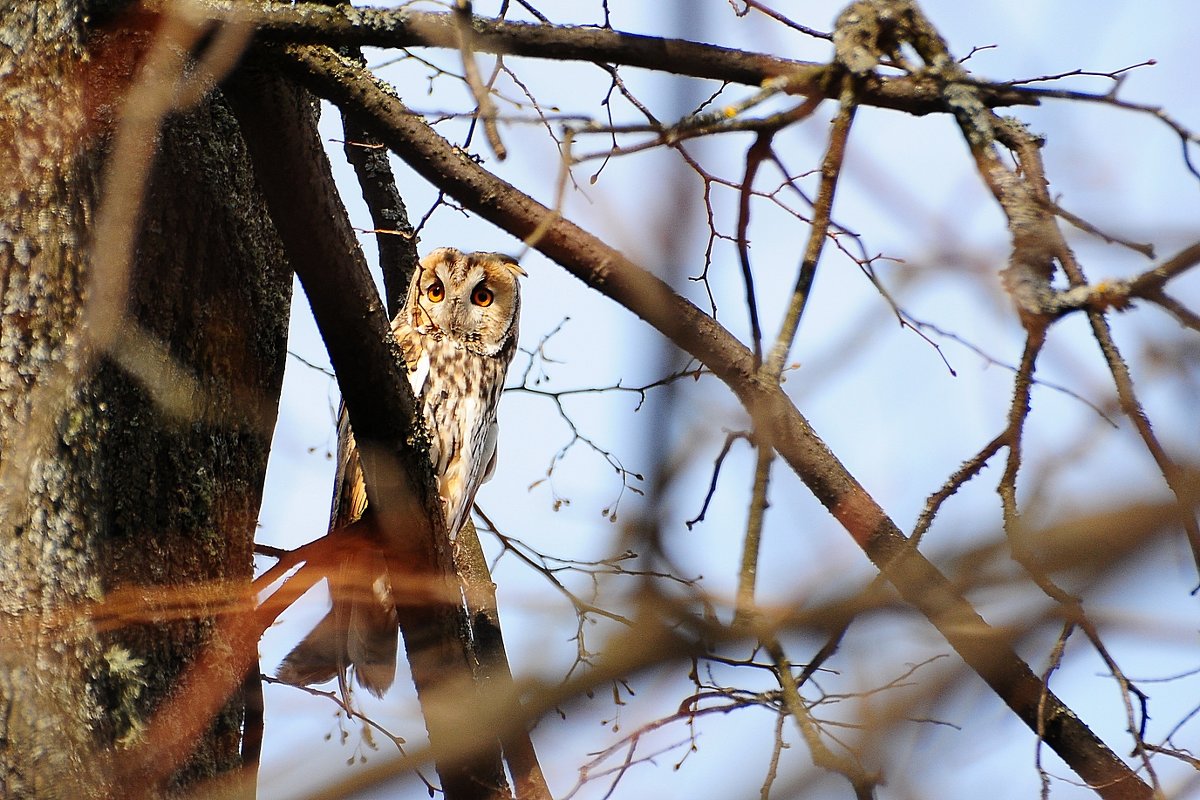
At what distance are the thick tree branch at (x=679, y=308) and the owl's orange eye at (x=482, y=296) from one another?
2059mm

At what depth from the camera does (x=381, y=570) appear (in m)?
2.60

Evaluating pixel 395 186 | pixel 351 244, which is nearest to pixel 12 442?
pixel 351 244

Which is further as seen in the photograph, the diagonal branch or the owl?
the owl

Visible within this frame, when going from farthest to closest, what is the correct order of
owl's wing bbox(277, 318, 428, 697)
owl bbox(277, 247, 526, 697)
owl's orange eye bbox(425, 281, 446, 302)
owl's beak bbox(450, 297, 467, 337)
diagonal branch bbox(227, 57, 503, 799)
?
owl's orange eye bbox(425, 281, 446, 302) < owl's beak bbox(450, 297, 467, 337) < owl bbox(277, 247, 526, 697) < owl's wing bbox(277, 318, 428, 697) < diagonal branch bbox(227, 57, 503, 799)

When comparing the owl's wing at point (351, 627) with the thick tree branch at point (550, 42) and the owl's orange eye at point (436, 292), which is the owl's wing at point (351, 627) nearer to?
the owl's orange eye at point (436, 292)

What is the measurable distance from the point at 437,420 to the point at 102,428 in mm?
1935

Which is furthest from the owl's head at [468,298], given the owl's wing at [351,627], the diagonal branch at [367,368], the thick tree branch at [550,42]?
the thick tree branch at [550,42]

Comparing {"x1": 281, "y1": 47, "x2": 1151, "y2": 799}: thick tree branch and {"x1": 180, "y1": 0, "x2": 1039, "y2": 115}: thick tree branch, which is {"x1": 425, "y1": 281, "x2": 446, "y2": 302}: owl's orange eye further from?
{"x1": 180, "y1": 0, "x2": 1039, "y2": 115}: thick tree branch

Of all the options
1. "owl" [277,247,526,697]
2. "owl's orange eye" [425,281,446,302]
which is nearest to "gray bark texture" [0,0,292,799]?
"owl" [277,247,526,697]

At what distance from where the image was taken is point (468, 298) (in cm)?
411

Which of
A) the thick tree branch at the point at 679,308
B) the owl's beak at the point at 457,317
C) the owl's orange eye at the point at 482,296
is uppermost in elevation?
the owl's orange eye at the point at 482,296

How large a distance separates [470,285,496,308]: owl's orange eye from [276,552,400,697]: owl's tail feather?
1329 millimetres

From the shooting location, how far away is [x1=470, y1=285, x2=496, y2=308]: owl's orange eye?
4.16 m

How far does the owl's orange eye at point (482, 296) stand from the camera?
4156 millimetres
